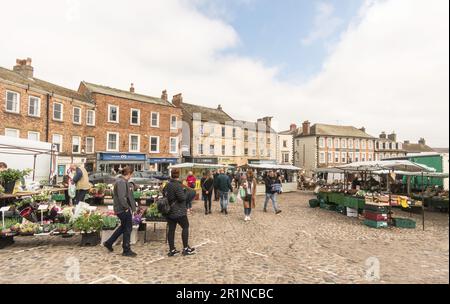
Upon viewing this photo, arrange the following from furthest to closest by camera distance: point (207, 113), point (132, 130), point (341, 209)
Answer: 1. point (207, 113)
2. point (132, 130)
3. point (341, 209)

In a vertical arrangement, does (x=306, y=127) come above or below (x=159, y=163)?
above

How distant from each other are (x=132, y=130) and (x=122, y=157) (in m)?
3.12

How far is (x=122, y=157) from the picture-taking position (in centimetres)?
2472

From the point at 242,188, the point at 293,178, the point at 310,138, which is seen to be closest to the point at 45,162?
the point at 242,188

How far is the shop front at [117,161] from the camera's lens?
77.1 feet

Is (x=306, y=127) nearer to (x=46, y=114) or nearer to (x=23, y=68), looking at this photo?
(x=46, y=114)

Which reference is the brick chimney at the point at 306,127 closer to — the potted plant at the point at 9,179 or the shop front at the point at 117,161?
the shop front at the point at 117,161

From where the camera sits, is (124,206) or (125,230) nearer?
(124,206)

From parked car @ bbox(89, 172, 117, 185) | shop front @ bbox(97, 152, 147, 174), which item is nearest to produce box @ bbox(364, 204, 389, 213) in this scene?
parked car @ bbox(89, 172, 117, 185)

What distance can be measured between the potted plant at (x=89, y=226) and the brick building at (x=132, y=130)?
19.2m

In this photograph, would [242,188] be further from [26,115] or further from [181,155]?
[181,155]

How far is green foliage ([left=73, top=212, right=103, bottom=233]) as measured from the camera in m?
5.96

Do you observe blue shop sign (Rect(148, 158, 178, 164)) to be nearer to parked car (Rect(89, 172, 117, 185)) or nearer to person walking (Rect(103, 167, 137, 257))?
parked car (Rect(89, 172, 117, 185))

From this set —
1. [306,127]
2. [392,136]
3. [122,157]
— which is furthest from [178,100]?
[392,136]
